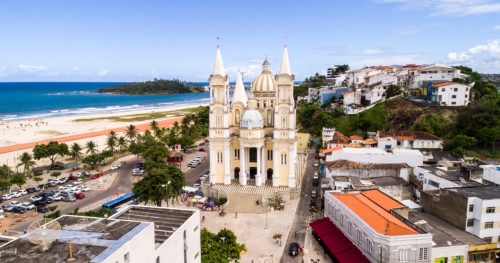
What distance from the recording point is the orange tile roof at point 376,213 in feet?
90.9

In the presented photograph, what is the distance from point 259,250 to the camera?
3472 centimetres

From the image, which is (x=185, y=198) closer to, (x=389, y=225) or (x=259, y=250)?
(x=259, y=250)

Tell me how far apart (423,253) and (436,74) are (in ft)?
253

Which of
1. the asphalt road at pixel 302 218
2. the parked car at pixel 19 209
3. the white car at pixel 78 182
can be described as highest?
the white car at pixel 78 182

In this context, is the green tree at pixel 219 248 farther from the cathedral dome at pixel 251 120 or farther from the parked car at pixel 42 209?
the parked car at pixel 42 209

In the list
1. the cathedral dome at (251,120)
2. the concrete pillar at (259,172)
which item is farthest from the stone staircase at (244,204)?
the cathedral dome at (251,120)

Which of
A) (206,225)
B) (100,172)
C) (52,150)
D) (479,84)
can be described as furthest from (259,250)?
(479,84)

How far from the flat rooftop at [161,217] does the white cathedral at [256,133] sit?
24231 mm

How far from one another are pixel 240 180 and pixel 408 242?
88.2ft

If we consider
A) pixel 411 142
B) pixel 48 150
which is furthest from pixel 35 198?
pixel 411 142

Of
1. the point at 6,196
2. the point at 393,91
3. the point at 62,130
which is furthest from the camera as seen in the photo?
the point at 62,130

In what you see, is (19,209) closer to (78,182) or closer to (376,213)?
(78,182)

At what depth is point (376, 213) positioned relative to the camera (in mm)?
31062

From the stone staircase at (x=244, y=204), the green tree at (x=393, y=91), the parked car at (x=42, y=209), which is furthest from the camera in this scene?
the green tree at (x=393, y=91)
